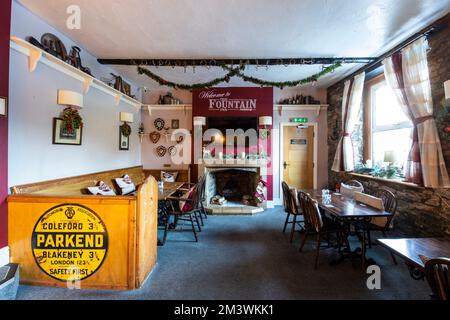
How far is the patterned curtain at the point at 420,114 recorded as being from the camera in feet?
8.39

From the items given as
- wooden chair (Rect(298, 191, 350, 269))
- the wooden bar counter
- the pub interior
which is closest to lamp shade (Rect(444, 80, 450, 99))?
the pub interior

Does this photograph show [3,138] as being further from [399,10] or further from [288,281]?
[399,10]

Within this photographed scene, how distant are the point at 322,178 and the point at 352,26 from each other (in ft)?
11.7

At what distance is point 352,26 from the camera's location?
106 inches

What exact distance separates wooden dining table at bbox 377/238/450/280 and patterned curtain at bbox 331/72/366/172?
115 inches

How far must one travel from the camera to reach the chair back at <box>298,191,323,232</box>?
2.46 meters

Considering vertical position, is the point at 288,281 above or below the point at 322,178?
below

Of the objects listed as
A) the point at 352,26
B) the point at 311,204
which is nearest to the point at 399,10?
the point at 352,26

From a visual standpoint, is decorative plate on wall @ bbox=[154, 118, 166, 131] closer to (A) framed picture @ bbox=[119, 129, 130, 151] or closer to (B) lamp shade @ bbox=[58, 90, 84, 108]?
(A) framed picture @ bbox=[119, 129, 130, 151]

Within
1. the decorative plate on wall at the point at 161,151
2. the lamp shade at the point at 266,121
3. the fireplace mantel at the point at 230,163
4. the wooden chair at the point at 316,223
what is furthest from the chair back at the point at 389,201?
the decorative plate on wall at the point at 161,151

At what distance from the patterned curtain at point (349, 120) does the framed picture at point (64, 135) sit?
4.81 meters

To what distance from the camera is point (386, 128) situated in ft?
12.2

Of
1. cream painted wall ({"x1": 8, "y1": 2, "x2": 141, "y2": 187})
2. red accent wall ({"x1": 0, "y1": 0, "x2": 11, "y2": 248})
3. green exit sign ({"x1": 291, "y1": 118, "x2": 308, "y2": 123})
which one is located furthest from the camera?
green exit sign ({"x1": 291, "y1": 118, "x2": 308, "y2": 123})
